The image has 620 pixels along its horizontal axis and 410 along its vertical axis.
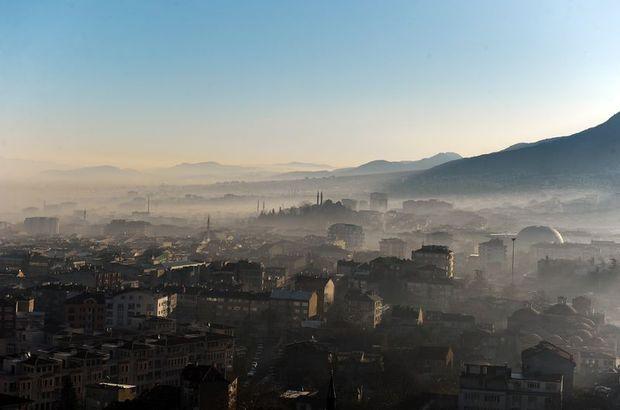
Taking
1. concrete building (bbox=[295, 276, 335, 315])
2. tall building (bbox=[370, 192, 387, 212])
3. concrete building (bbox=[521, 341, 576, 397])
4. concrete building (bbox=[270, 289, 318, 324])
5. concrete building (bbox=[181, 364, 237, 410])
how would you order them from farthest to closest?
tall building (bbox=[370, 192, 387, 212]), concrete building (bbox=[295, 276, 335, 315]), concrete building (bbox=[270, 289, 318, 324]), concrete building (bbox=[521, 341, 576, 397]), concrete building (bbox=[181, 364, 237, 410])

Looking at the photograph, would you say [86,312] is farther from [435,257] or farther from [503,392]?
[435,257]

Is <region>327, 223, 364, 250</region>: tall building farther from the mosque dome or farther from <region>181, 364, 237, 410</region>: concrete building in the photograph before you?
<region>181, 364, 237, 410</region>: concrete building

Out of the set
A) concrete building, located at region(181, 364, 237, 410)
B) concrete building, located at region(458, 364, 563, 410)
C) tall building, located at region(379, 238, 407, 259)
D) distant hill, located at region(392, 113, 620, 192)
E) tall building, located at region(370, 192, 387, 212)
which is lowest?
concrete building, located at region(458, 364, 563, 410)

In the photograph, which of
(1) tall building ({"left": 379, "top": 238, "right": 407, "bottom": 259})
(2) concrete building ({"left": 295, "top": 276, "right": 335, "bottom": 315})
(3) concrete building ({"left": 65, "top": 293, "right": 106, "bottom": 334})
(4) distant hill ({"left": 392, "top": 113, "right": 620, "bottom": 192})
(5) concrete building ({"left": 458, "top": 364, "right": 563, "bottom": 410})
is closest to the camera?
(5) concrete building ({"left": 458, "top": 364, "right": 563, "bottom": 410})

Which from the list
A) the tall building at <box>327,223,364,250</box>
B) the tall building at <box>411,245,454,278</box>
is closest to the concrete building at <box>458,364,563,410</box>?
the tall building at <box>411,245,454,278</box>

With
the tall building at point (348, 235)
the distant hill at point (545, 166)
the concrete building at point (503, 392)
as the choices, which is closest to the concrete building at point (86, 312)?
the concrete building at point (503, 392)

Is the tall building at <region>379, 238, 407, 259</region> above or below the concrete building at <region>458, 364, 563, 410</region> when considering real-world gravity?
above

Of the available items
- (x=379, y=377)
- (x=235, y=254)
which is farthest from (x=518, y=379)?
(x=235, y=254)
